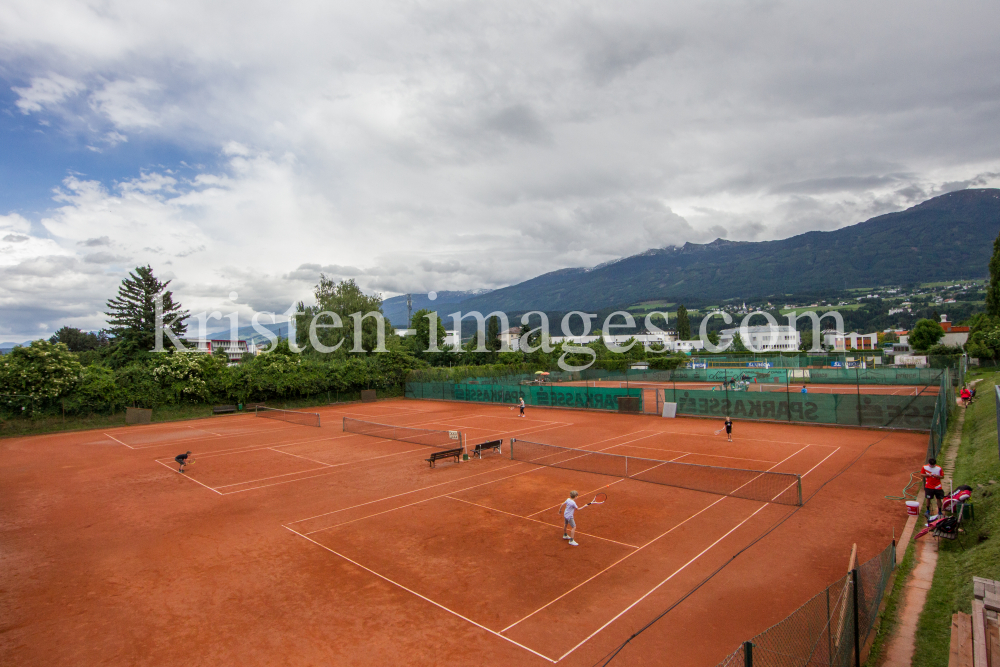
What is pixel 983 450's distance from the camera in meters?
17.7

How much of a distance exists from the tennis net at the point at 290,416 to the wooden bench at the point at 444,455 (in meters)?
17.9

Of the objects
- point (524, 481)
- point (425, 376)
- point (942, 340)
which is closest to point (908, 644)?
point (524, 481)

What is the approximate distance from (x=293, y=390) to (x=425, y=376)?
14781 mm

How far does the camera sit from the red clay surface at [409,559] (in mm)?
8586

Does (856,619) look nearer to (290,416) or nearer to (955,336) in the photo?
(290,416)

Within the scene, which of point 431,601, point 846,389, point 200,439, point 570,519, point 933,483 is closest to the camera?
point 431,601

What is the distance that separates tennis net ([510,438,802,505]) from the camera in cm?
1616

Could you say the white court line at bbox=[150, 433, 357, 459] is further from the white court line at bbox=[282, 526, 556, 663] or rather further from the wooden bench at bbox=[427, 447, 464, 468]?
the white court line at bbox=[282, 526, 556, 663]

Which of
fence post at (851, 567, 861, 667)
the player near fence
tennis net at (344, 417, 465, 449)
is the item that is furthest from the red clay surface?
tennis net at (344, 417, 465, 449)

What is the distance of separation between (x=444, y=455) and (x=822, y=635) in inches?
644

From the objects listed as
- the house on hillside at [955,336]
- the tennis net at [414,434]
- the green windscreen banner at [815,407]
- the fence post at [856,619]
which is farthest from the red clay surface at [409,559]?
the house on hillside at [955,336]

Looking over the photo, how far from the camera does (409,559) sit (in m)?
11.9

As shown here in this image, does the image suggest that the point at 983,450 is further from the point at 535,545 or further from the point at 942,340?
the point at 942,340

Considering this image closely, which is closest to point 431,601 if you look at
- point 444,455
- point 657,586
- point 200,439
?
point 657,586
